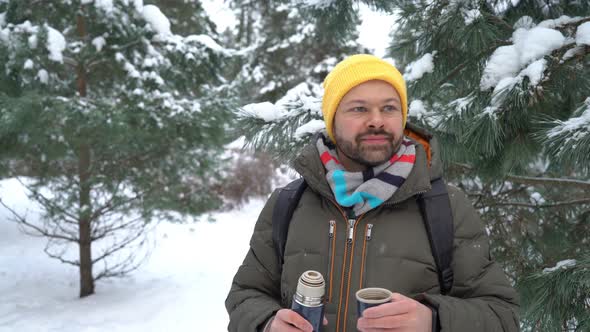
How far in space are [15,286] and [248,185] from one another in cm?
670

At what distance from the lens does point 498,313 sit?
1315mm

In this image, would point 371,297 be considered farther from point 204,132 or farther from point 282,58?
point 282,58

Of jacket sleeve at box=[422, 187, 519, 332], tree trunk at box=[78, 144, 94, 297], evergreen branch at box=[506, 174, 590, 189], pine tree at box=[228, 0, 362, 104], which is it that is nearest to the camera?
jacket sleeve at box=[422, 187, 519, 332]

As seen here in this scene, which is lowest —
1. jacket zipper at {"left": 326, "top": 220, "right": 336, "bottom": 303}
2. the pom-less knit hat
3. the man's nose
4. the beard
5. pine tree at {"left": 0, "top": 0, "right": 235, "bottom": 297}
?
jacket zipper at {"left": 326, "top": 220, "right": 336, "bottom": 303}

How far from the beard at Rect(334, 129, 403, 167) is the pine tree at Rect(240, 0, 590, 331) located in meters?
0.50

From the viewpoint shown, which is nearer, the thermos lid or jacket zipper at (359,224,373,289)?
the thermos lid

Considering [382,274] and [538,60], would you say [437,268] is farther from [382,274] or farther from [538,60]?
[538,60]

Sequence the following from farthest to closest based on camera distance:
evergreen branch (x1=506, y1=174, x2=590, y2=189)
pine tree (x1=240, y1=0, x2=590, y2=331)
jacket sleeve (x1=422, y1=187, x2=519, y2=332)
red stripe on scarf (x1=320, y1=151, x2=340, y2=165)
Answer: evergreen branch (x1=506, y1=174, x2=590, y2=189) < pine tree (x1=240, y1=0, x2=590, y2=331) < red stripe on scarf (x1=320, y1=151, x2=340, y2=165) < jacket sleeve (x1=422, y1=187, x2=519, y2=332)

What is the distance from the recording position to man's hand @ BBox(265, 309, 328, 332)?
4.08 ft

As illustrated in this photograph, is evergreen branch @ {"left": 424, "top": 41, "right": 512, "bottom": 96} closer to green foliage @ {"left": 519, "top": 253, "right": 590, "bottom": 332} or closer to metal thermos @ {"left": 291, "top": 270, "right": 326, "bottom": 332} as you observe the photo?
green foliage @ {"left": 519, "top": 253, "right": 590, "bottom": 332}

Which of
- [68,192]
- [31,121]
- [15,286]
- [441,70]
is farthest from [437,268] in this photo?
[15,286]

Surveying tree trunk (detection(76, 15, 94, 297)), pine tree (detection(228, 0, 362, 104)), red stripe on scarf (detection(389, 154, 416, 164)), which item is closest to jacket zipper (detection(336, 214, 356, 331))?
red stripe on scarf (detection(389, 154, 416, 164))

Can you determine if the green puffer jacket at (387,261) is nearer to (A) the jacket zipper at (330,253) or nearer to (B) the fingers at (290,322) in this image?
(A) the jacket zipper at (330,253)

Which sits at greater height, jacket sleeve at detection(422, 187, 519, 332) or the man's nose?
the man's nose
